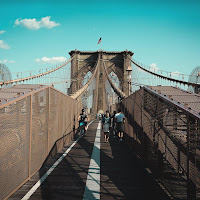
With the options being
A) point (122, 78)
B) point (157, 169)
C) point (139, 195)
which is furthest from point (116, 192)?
point (122, 78)

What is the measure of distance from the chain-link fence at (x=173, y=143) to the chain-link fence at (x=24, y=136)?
238 cm

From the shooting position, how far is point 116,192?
4.06 m

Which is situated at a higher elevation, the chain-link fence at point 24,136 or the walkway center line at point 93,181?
the chain-link fence at point 24,136

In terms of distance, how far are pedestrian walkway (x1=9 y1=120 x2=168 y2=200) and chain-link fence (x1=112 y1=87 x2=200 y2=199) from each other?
0.96 feet

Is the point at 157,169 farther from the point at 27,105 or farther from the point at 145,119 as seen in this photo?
the point at 27,105

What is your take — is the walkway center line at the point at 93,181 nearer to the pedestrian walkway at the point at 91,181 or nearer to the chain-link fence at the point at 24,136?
the pedestrian walkway at the point at 91,181

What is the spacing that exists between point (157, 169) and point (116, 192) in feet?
3.45

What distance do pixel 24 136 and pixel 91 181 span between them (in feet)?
4.80

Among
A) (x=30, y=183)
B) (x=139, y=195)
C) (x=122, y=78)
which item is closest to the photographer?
(x=139, y=195)

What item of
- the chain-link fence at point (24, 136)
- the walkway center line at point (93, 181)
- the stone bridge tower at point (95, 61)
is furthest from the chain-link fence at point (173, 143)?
the stone bridge tower at point (95, 61)

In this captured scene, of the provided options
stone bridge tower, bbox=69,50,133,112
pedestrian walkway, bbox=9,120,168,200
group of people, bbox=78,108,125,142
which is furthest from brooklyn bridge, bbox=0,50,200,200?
stone bridge tower, bbox=69,50,133,112

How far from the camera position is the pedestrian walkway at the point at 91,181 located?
153 inches

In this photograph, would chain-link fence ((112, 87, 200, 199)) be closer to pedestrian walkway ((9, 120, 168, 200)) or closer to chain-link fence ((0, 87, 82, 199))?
pedestrian walkway ((9, 120, 168, 200))

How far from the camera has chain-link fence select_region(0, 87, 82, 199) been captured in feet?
11.9
